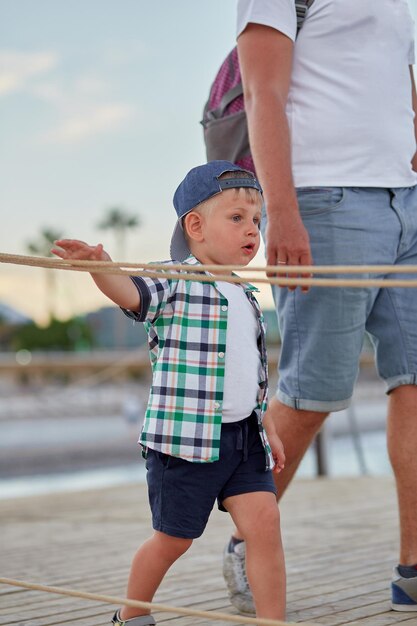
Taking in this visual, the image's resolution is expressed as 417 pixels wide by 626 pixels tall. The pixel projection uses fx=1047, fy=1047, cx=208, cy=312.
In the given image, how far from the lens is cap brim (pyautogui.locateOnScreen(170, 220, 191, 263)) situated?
2.38 meters

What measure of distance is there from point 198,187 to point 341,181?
38 centimetres

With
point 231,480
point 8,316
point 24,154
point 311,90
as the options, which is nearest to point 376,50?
point 311,90

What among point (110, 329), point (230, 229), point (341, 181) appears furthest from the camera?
point (110, 329)

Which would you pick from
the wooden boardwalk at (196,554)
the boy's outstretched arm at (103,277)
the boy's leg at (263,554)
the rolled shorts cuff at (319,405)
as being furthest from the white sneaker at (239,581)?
the boy's outstretched arm at (103,277)

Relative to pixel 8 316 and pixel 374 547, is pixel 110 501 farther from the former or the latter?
pixel 8 316

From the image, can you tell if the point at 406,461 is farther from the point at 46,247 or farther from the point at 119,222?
the point at 119,222

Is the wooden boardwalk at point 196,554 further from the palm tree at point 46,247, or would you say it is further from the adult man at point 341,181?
the palm tree at point 46,247

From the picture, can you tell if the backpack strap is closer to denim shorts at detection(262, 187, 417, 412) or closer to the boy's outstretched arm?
denim shorts at detection(262, 187, 417, 412)

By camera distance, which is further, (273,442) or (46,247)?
(46,247)

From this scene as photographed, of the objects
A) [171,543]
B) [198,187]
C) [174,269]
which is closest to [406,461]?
[171,543]

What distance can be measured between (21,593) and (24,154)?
150 ft

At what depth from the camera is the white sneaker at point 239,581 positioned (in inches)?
105

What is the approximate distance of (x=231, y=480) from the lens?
221cm

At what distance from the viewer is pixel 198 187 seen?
230 centimetres
